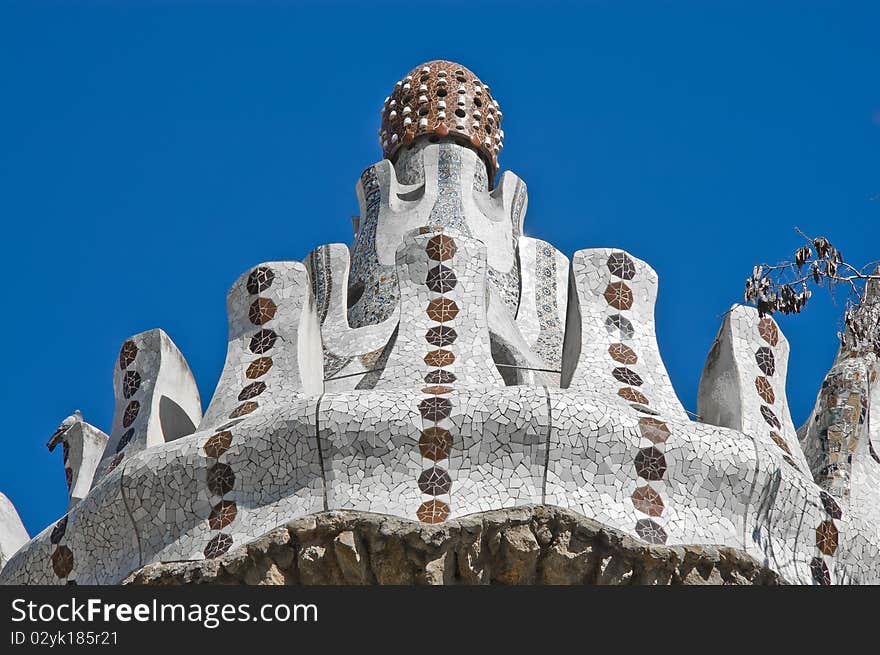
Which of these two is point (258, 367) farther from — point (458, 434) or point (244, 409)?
point (458, 434)

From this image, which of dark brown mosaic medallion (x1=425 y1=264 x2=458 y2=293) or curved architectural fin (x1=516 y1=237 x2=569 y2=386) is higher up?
curved architectural fin (x1=516 y1=237 x2=569 y2=386)

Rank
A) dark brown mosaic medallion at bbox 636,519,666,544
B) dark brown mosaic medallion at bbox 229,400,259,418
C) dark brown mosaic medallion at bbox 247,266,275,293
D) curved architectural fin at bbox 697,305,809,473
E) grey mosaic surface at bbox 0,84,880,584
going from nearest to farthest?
dark brown mosaic medallion at bbox 636,519,666,544, grey mosaic surface at bbox 0,84,880,584, dark brown mosaic medallion at bbox 229,400,259,418, curved architectural fin at bbox 697,305,809,473, dark brown mosaic medallion at bbox 247,266,275,293

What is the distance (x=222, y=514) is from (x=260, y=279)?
1.83m

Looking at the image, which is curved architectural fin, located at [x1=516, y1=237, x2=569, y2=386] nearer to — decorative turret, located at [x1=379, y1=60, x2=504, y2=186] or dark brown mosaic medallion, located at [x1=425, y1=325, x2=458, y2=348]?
decorative turret, located at [x1=379, y1=60, x2=504, y2=186]

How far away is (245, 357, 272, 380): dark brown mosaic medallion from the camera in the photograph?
12.4 metres

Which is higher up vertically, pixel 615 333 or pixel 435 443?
pixel 615 333

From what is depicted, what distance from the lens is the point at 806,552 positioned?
38.5 ft

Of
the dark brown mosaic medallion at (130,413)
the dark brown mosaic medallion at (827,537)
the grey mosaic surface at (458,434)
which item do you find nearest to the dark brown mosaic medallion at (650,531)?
the grey mosaic surface at (458,434)

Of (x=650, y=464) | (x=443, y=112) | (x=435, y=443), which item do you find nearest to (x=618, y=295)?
(x=650, y=464)

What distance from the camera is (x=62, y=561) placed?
1193cm

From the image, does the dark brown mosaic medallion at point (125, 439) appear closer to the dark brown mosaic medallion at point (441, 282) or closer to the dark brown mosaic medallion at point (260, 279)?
the dark brown mosaic medallion at point (260, 279)

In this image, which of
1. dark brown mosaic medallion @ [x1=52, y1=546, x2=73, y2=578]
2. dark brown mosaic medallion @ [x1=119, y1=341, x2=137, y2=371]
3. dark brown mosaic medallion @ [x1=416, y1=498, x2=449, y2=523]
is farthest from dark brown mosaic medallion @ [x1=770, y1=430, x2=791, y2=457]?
dark brown mosaic medallion @ [x1=52, y1=546, x2=73, y2=578]

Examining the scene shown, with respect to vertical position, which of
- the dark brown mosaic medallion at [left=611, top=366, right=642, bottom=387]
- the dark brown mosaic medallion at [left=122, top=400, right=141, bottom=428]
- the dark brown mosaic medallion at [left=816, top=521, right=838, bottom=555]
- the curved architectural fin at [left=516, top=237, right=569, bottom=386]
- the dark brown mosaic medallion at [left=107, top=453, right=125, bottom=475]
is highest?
the curved architectural fin at [left=516, top=237, right=569, bottom=386]

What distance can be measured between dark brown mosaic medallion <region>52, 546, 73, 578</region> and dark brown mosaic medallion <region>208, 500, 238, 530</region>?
93 cm
